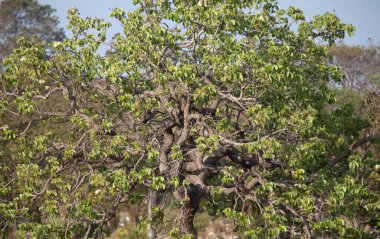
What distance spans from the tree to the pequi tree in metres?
61.2

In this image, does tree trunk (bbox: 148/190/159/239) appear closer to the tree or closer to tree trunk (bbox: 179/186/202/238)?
tree trunk (bbox: 179/186/202/238)

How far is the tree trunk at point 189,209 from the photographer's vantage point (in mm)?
14969

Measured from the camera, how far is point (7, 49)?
64.6 meters

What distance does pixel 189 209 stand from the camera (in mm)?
15547

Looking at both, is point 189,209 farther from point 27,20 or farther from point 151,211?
point 27,20

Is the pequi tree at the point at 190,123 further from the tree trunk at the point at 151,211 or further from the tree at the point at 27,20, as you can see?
the tree at the point at 27,20

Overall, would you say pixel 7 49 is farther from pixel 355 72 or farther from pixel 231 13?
pixel 231 13

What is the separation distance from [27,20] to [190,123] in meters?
68.0

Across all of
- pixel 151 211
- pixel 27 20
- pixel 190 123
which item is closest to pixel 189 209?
pixel 151 211

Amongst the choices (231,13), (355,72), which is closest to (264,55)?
Answer: (231,13)

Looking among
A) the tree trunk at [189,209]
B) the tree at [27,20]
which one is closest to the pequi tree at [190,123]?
the tree trunk at [189,209]

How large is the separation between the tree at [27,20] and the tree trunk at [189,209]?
6191 centimetres

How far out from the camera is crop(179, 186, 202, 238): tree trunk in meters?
15.0

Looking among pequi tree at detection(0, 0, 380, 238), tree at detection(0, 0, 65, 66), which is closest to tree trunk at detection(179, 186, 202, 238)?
pequi tree at detection(0, 0, 380, 238)
